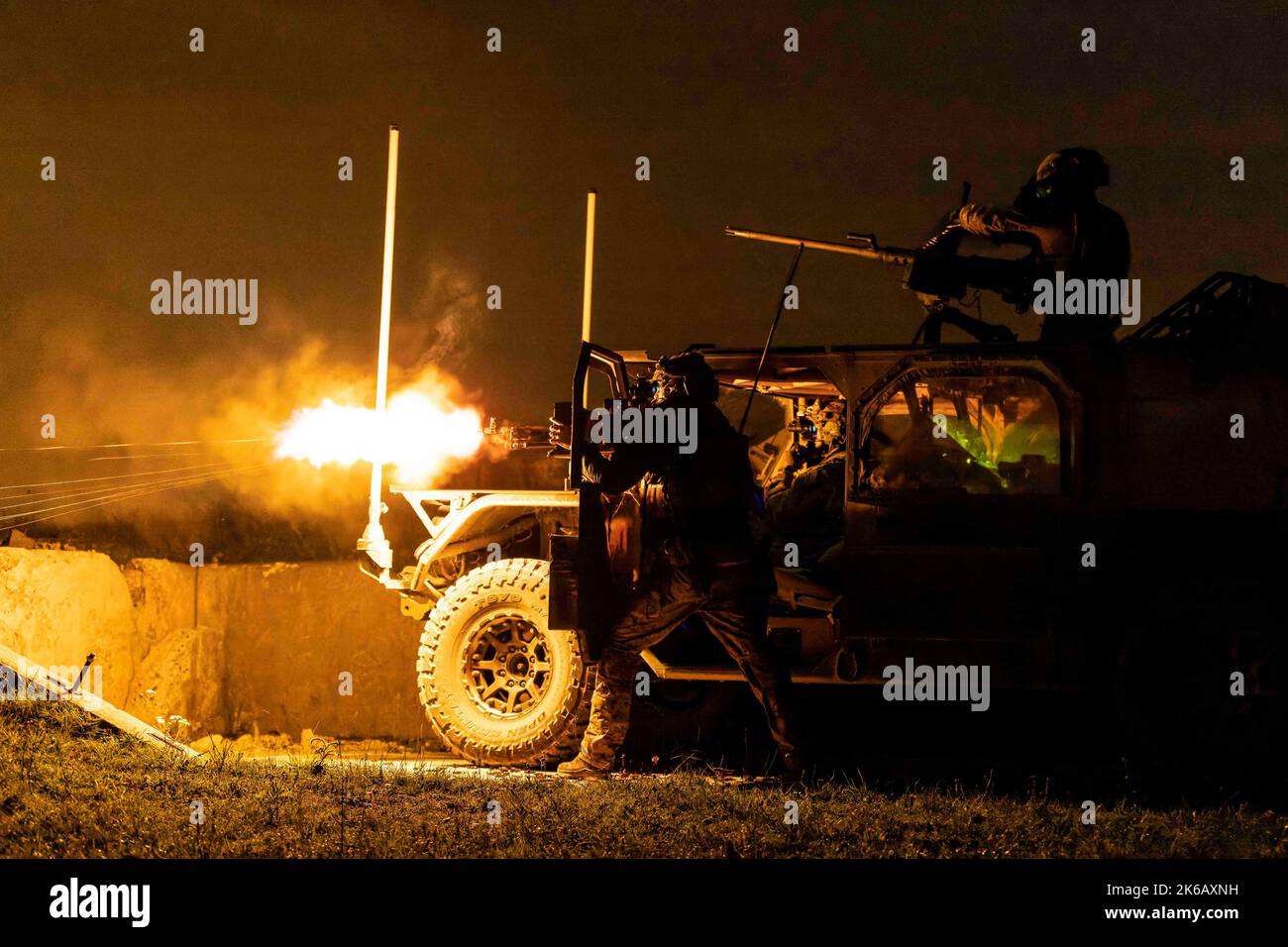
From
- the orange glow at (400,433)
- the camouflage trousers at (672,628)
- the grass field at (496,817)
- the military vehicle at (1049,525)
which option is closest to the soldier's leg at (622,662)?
the camouflage trousers at (672,628)

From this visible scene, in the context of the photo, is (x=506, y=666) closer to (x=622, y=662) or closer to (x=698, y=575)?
(x=622, y=662)

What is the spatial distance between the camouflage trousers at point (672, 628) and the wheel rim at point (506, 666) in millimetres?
892

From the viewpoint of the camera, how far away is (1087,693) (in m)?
7.81

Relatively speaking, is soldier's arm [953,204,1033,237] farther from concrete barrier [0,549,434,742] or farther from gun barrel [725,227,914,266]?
concrete barrier [0,549,434,742]

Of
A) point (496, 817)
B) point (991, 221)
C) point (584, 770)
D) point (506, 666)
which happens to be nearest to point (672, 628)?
point (584, 770)

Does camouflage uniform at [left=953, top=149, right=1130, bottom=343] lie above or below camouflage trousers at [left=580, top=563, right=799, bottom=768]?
above

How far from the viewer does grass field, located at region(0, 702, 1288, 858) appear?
5.46 m

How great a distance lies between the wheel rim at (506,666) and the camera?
839 centimetres

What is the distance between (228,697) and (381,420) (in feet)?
20.1

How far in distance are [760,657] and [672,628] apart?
0.56 m

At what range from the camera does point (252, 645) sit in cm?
1537

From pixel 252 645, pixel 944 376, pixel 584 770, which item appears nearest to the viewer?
pixel 584 770

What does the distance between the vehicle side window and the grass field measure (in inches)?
71.1

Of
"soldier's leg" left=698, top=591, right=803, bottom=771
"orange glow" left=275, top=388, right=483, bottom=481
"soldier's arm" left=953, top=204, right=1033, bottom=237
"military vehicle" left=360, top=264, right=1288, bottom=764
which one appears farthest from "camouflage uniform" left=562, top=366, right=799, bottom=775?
"orange glow" left=275, top=388, right=483, bottom=481
